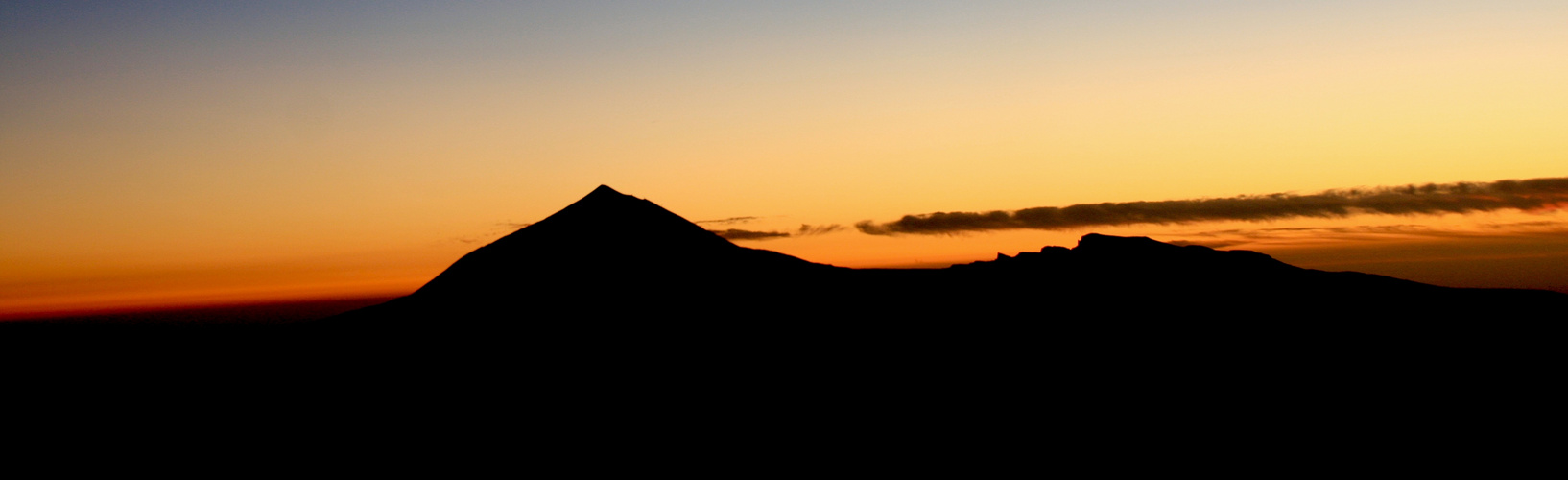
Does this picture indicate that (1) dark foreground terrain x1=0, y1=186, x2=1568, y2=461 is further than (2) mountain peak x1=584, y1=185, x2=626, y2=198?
No

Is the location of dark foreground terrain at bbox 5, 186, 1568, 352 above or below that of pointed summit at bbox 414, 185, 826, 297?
below

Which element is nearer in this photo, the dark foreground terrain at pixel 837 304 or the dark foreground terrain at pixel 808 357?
the dark foreground terrain at pixel 808 357

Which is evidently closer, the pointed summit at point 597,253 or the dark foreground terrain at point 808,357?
the dark foreground terrain at point 808,357

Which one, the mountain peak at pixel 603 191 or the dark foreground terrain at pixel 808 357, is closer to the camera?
the dark foreground terrain at pixel 808 357

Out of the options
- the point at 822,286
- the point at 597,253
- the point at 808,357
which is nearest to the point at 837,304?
the point at 822,286

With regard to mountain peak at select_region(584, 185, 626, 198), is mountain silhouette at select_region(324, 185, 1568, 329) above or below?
below

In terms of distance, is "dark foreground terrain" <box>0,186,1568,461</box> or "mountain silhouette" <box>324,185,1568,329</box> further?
"mountain silhouette" <box>324,185,1568,329</box>

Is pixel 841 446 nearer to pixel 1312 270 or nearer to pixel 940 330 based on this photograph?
pixel 940 330

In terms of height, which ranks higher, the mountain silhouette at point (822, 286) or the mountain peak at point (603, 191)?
the mountain peak at point (603, 191)

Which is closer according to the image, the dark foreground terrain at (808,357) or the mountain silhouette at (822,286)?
the dark foreground terrain at (808,357)

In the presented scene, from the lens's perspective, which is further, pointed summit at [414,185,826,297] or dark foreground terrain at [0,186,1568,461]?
pointed summit at [414,185,826,297]

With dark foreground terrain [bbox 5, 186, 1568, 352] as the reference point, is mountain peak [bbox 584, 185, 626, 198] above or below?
above

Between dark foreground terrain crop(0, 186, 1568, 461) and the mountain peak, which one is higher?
the mountain peak

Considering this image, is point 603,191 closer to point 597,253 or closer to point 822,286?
point 597,253
